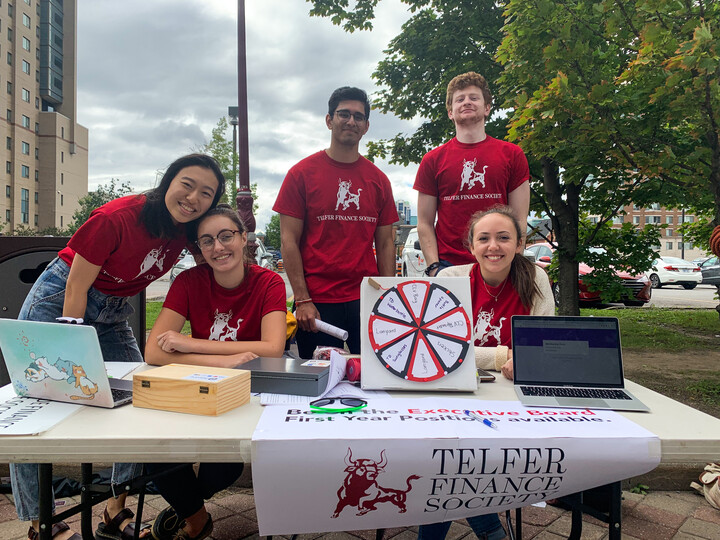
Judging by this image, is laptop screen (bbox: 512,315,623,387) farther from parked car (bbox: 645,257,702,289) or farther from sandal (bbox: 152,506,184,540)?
parked car (bbox: 645,257,702,289)

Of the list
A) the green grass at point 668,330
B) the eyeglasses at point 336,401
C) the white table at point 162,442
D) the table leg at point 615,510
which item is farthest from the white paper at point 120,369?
the green grass at point 668,330

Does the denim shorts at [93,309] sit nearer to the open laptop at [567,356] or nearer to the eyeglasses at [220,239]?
the eyeglasses at [220,239]

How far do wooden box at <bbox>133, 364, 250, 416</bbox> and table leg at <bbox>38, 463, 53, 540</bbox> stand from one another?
12.1 inches

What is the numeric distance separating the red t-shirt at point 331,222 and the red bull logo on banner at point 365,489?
5.35 ft

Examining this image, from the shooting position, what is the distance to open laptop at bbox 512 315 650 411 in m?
1.71

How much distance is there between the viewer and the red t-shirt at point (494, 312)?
7.39 ft

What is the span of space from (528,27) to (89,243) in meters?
3.45

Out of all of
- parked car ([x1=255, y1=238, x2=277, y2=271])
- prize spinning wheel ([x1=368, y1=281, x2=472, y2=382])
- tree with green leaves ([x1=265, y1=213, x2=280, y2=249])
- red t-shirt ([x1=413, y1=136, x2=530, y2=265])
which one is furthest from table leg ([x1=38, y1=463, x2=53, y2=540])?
tree with green leaves ([x1=265, y1=213, x2=280, y2=249])

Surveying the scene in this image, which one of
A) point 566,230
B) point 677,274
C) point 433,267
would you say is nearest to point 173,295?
point 433,267

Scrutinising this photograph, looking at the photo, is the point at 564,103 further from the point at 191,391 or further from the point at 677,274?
the point at 677,274

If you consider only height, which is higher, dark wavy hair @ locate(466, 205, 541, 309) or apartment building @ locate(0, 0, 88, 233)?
apartment building @ locate(0, 0, 88, 233)

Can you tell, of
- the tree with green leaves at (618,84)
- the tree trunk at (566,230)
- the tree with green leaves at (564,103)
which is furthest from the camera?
the tree trunk at (566,230)

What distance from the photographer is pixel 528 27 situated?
12.6 ft

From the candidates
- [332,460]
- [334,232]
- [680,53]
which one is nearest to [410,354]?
[332,460]
